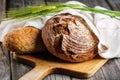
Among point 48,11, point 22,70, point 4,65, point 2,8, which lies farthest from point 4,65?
point 2,8

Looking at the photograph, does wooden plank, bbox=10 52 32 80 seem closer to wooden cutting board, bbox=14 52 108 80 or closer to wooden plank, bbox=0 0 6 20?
wooden cutting board, bbox=14 52 108 80

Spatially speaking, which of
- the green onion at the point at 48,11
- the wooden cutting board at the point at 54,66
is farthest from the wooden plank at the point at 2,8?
the wooden cutting board at the point at 54,66

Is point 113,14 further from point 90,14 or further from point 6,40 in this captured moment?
point 6,40

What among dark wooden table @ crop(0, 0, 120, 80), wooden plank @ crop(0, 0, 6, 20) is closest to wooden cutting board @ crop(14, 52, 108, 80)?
dark wooden table @ crop(0, 0, 120, 80)

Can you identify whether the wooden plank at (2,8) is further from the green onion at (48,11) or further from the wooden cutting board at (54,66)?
the wooden cutting board at (54,66)

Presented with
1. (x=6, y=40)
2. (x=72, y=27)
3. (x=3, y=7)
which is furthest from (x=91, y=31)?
(x=3, y=7)

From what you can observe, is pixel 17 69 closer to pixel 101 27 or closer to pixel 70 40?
pixel 70 40

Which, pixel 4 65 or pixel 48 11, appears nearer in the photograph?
pixel 4 65
